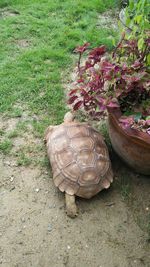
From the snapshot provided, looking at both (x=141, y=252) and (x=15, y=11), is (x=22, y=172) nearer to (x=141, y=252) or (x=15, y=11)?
(x=141, y=252)

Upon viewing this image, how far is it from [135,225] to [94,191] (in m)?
0.44

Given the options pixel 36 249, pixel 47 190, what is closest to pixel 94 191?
pixel 47 190

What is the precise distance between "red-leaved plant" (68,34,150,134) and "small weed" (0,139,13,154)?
34.1 inches

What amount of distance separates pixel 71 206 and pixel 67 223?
0.47 ft

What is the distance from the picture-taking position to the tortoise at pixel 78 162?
3.18m

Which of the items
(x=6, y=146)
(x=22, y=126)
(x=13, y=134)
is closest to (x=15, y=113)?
(x=22, y=126)

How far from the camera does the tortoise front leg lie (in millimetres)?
3131

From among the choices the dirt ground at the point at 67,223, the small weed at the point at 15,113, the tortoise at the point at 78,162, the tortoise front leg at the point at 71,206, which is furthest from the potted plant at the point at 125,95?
the small weed at the point at 15,113

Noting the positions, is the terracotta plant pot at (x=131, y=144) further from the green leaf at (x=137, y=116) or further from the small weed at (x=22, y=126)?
the small weed at (x=22, y=126)

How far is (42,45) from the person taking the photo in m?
5.16

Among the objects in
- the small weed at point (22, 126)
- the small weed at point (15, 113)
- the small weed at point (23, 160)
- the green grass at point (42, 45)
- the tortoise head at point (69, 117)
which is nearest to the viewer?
the small weed at point (23, 160)

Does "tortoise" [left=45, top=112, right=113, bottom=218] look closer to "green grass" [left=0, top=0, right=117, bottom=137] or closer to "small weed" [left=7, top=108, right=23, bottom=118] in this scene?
"green grass" [left=0, top=0, right=117, bottom=137]

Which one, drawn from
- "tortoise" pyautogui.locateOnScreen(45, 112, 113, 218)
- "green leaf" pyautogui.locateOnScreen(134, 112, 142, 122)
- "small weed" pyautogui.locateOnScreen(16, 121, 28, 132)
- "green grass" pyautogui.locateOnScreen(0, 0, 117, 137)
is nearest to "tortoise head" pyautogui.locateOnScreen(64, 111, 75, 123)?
"green grass" pyautogui.locateOnScreen(0, 0, 117, 137)

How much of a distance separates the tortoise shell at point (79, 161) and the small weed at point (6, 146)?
44 centimetres
